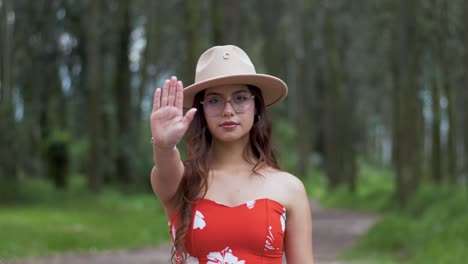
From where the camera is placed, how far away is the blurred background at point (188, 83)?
540 inches

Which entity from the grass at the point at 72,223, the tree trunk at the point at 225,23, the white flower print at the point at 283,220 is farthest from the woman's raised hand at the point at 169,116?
the tree trunk at the point at 225,23

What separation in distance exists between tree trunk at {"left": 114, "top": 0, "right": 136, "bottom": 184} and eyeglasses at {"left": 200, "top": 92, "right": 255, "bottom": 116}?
2355 centimetres

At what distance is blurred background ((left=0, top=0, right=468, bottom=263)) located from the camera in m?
13.7

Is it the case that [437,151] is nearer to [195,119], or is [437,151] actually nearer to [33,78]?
[33,78]

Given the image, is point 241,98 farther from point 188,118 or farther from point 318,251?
point 318,251

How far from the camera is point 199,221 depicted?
10.1 feet

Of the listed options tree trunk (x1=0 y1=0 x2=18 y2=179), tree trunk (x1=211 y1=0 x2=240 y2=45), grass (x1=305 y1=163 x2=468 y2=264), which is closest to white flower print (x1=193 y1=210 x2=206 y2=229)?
grass (x1=305 y1=163 x2=468 y2=264)

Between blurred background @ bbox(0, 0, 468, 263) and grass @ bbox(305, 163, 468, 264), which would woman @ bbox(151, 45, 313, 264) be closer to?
grass @ bbox(305, 163, 468, 264)

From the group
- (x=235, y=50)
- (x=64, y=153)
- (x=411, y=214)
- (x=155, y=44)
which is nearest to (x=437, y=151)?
(x=411, y=214)

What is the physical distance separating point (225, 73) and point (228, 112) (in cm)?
14

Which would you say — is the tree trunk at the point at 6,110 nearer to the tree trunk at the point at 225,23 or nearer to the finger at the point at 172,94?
the tree trunk at the point at 225,23

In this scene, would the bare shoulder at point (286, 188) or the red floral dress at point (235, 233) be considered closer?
the red floral dress at point (235, 233)

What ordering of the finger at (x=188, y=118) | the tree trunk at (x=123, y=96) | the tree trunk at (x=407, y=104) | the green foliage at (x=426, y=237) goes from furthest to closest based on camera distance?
1. the tree trunk at (x=123, y=96)
2. the tree trunk at (x=407, y=104)
3. the green foliage at (x=426, y=237)
4. the finger at (x=188, y=118)

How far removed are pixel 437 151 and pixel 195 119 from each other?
20.7m
